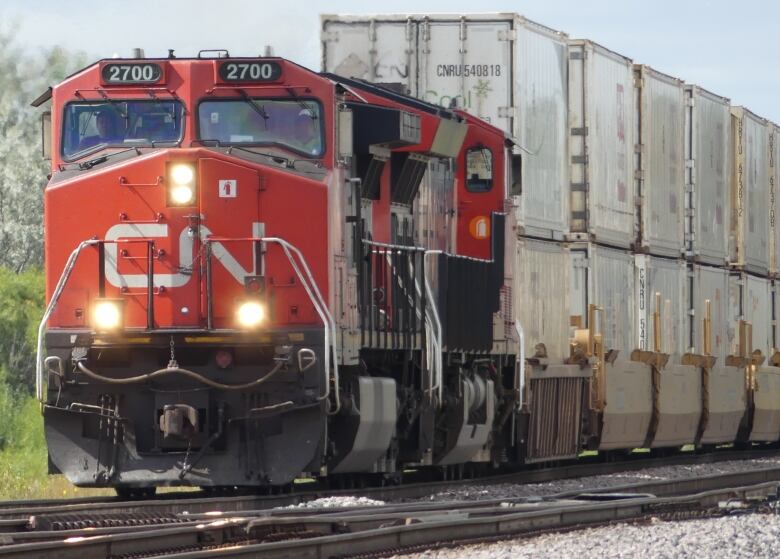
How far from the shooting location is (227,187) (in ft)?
42.9

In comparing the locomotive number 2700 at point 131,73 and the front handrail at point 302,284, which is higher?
the locomotive number 2700 at point 131,73

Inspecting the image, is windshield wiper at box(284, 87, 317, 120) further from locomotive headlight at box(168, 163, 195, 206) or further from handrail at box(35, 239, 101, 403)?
handrail at box(35, 239, 101, 403)

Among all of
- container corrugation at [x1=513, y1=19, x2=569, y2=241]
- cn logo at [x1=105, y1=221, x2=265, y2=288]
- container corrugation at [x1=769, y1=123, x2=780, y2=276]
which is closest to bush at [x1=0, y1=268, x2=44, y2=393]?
container corrugation at [x1=769, y1=123, x2=780, y2=276]

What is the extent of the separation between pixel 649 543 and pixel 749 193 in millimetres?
19643

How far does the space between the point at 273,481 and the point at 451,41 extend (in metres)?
9.05

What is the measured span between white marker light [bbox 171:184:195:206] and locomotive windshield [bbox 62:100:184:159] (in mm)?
419

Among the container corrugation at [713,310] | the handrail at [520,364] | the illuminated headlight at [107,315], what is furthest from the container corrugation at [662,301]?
the illuminated headlight at [107,315]

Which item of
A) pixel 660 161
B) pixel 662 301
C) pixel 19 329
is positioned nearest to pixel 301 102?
pixel 662 301

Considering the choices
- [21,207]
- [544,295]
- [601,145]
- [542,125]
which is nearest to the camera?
[544,295]

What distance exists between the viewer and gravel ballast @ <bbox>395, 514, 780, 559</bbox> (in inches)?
368

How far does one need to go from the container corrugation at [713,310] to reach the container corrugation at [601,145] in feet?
8.08

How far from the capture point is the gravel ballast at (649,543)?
30.7 feet

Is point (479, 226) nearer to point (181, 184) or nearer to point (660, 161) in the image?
point (181, 184)

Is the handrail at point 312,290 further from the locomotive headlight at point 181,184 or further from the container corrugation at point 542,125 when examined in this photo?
the container corrugation at point 542,125
